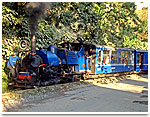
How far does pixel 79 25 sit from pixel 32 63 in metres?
11.3

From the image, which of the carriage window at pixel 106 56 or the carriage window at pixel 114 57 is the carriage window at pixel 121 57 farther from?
the carriage window at pixel 106 56

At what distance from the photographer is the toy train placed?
9.69 m

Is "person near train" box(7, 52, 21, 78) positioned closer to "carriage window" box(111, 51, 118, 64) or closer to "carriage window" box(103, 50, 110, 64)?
"carriage window" box(103, 50, 110, 64)

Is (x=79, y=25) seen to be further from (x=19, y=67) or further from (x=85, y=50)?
(x=19, y=67)

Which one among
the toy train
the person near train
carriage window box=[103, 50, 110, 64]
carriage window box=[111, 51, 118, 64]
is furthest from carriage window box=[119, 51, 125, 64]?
the person near train

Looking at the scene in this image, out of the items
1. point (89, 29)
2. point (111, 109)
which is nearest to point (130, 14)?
point (89, 29)

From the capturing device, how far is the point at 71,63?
38.7ft

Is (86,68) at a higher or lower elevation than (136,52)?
lower

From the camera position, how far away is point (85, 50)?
13.1m

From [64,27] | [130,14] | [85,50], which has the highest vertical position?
[130,14]

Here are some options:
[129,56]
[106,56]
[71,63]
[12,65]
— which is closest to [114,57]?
[106,56]

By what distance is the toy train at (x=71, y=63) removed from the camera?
969 centimetres

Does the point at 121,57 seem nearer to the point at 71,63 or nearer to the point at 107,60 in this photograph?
the point at 107,60

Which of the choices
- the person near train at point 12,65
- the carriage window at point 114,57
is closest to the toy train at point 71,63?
the carriage window at point 114,57
